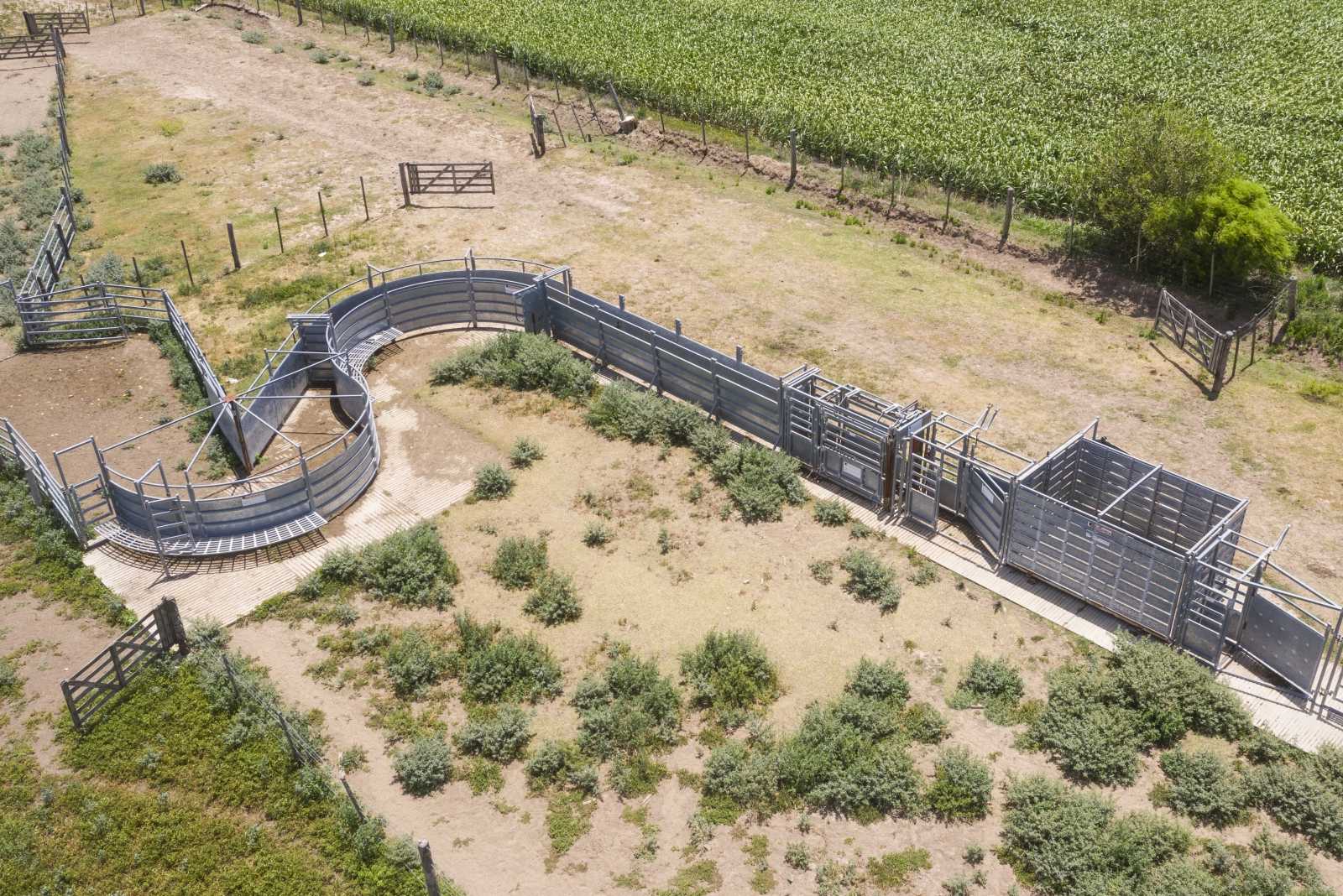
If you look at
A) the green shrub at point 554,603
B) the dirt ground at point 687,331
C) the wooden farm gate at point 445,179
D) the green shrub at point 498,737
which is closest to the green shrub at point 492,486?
the dirt ground at point 687,331

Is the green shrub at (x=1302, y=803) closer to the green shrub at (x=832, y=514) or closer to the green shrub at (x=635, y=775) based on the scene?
the green shrub at (x=832, y=514)

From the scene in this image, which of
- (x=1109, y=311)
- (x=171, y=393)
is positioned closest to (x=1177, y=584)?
(x=1109, y=311)

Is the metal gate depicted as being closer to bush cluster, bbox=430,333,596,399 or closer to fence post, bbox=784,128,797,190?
bush cluster, bbox=430,333,596,399

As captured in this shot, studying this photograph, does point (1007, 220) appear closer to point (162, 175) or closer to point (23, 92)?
point (162, 175)

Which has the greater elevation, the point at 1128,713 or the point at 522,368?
the point at 522,368

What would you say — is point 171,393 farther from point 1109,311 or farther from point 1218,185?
point 1218,185

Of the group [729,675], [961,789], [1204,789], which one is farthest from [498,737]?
[1204,789]
